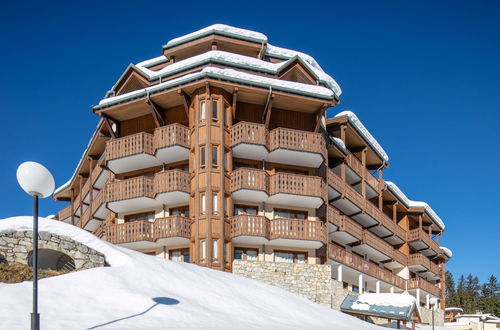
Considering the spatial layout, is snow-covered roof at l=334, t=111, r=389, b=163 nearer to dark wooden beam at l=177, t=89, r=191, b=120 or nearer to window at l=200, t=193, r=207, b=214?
dark wooden beam at l=177, t=89, r=191, b=120

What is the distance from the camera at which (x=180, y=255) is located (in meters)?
31.5

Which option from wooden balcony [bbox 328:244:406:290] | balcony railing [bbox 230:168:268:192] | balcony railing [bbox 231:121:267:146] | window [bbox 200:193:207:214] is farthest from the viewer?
wooden balcony [bbox 328:244:406:290]

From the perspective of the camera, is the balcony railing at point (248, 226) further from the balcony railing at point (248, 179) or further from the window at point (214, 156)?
the window at point (214, 156)

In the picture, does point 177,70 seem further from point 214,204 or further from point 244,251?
point 244,251

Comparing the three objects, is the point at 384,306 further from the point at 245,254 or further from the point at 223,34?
the point at 223,34

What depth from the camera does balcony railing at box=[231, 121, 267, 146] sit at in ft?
98.1

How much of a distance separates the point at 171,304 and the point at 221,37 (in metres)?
19.6

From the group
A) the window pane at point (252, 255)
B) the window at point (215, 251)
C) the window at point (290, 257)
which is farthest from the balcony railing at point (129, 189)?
the window at point (290, 257)

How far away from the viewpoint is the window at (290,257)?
3180 cm

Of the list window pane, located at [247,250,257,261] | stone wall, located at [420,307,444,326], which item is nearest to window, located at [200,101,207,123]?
window pane, located at [247,250,257,261]

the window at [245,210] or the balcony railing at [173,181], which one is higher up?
the balcony railing at [173,181]

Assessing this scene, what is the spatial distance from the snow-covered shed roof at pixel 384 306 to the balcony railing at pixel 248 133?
8.54m

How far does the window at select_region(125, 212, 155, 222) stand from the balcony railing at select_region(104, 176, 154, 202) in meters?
2.02

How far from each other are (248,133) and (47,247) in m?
13.5
